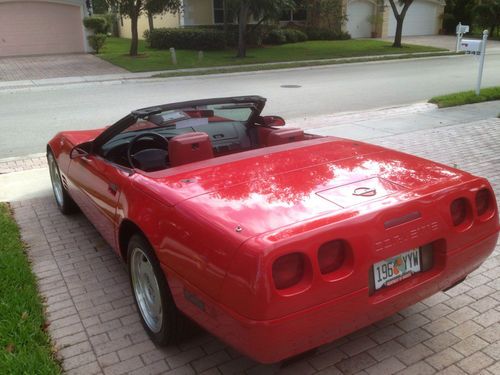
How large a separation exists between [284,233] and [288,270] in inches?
6.5

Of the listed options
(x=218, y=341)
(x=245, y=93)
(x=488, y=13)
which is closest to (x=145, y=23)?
(x=245, y=93)

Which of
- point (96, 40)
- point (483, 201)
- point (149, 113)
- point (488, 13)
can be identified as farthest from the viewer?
point (488, 13)

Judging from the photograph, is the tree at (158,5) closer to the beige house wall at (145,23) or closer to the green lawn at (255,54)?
the green lawn at (255,54)

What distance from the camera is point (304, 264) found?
7.52 ft

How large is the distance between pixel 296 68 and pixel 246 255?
18847 mm

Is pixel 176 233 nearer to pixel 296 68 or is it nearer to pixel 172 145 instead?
pixel 172 145

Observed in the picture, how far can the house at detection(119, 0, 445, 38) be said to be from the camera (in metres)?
29.4

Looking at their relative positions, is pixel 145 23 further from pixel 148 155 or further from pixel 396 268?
pixel 396 268

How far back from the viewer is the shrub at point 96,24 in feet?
85.0

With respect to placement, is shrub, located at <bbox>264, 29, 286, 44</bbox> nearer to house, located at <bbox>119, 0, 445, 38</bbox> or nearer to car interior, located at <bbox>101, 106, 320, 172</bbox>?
house, located at <bbox>119, 0, 445, 38</bbox>

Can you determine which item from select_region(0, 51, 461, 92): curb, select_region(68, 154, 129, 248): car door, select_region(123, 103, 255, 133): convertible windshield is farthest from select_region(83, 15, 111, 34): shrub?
select_region(123, 103, 255, 133): convertible windshield

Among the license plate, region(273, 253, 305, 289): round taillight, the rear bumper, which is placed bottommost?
the rear bumper

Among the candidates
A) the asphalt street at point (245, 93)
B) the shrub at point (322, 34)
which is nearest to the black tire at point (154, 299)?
the asphalt street at point (245, 93)

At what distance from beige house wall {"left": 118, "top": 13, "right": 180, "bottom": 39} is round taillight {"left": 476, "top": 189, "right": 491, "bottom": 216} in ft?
89.7
